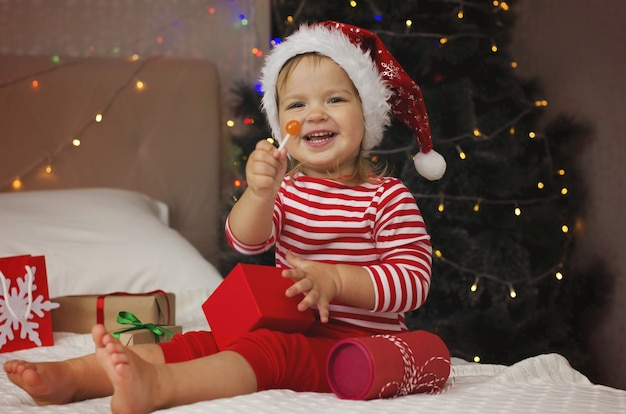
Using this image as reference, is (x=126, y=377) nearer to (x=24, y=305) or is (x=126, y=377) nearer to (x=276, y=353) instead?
(x=276, y=353)

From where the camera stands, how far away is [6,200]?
2.09 m

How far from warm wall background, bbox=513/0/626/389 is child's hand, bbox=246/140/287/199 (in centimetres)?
158

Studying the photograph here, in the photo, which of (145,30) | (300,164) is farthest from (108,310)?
(145,30)

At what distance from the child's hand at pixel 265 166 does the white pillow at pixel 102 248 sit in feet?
2.31

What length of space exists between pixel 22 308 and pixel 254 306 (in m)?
0.68

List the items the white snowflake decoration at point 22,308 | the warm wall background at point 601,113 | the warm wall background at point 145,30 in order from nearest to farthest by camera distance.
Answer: the white snowflake decoration at point 22,308
the warm wall background at point 601,113
the warm wall background at point 145,30

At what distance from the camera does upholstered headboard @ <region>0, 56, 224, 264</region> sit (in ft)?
8.30

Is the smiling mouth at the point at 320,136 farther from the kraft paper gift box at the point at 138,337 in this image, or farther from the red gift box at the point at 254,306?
the kraft paper gift box at the point at 138,337

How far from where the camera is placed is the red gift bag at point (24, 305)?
155 cm

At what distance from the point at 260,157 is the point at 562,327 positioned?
1601 millimetres

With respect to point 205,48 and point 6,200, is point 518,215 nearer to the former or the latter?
point 205,48

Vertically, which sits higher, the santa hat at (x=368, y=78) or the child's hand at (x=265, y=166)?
the santa hat at (x=368, y=78)

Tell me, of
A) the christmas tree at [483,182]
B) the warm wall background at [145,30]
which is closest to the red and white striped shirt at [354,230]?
the christmas tree at [483,182]

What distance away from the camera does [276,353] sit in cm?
107
